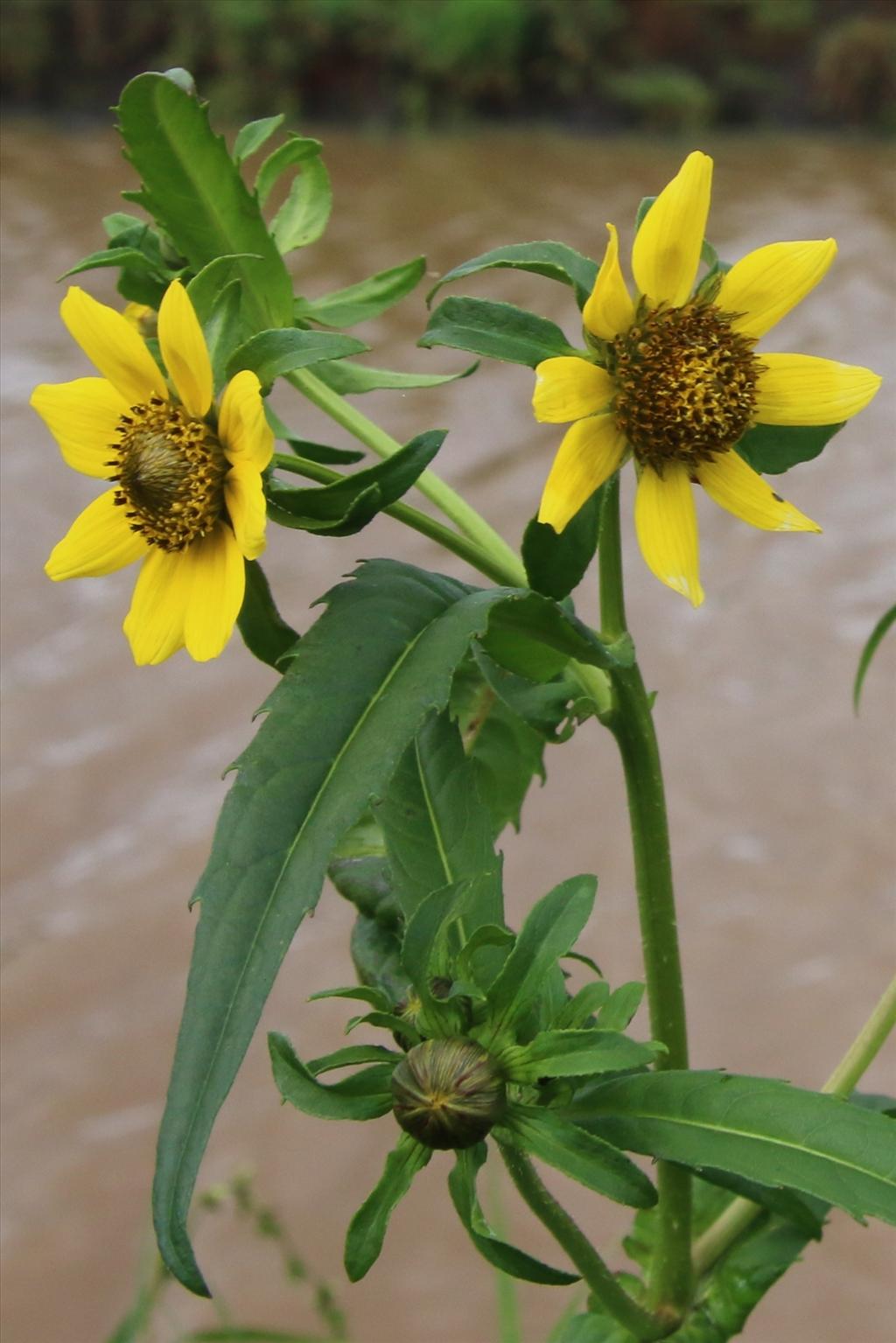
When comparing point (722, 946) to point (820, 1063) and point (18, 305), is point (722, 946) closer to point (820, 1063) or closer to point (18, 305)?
point (820, 1063)

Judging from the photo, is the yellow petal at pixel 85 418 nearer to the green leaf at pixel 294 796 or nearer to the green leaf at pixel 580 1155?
the green leaf at pixel 294 796

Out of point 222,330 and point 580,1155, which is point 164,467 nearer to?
point 222,330

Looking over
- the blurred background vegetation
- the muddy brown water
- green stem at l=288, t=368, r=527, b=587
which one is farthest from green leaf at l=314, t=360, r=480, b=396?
the blurred background vegetation

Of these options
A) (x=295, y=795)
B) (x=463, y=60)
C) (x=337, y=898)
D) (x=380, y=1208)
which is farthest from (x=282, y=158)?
(x=463, y=60)

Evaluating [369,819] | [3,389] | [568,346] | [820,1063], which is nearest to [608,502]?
[568,346]

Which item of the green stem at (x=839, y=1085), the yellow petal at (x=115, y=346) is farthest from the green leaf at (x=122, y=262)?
the green stem at (x=839, y=1085)

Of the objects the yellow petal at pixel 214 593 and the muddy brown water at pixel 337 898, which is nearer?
the yellow petal at pixel 214 593
